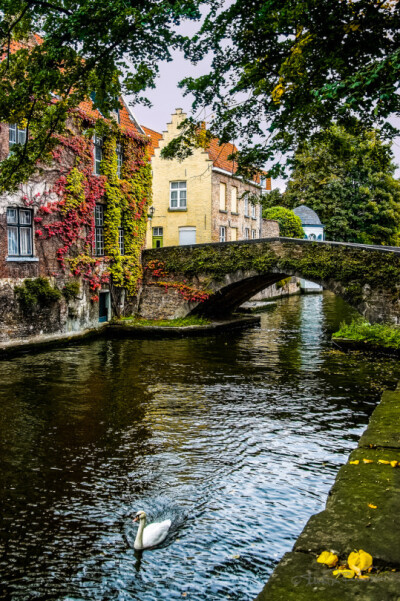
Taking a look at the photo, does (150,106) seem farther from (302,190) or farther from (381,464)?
(302,190)

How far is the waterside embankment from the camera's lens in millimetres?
2172

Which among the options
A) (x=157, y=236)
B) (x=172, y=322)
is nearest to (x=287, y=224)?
(x=157, y=236)

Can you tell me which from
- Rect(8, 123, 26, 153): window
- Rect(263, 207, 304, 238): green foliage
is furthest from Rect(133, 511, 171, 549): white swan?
Rect(263, 207, 304, 238): green foliage

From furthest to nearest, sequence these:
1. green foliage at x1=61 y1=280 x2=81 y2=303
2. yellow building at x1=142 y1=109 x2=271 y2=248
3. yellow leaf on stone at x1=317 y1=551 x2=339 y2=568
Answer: yellow building at x1=142 y1=109 x2=271 y2=248, green foliage at x1=61 y1=280 x2=81 y2=303, yellow leaf on stone at x1=317 y1=551 x2=339 y2=568

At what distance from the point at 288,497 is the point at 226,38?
6.48 metres

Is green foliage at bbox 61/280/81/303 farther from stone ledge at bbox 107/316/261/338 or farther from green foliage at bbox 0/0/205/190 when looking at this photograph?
green foliage at bbox 0/0/205/190

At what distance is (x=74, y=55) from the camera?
593 centimetres

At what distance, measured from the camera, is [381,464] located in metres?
3.47

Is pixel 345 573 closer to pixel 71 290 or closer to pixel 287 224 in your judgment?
pixel 71 290

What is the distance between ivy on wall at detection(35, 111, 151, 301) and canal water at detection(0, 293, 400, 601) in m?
4.42

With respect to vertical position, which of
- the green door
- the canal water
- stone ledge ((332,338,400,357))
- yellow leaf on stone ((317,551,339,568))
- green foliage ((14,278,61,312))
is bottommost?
the canal water

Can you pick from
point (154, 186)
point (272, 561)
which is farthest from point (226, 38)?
point (154, 186)

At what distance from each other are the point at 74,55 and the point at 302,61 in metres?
2.86

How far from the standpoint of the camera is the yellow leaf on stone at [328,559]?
7.84 feet
